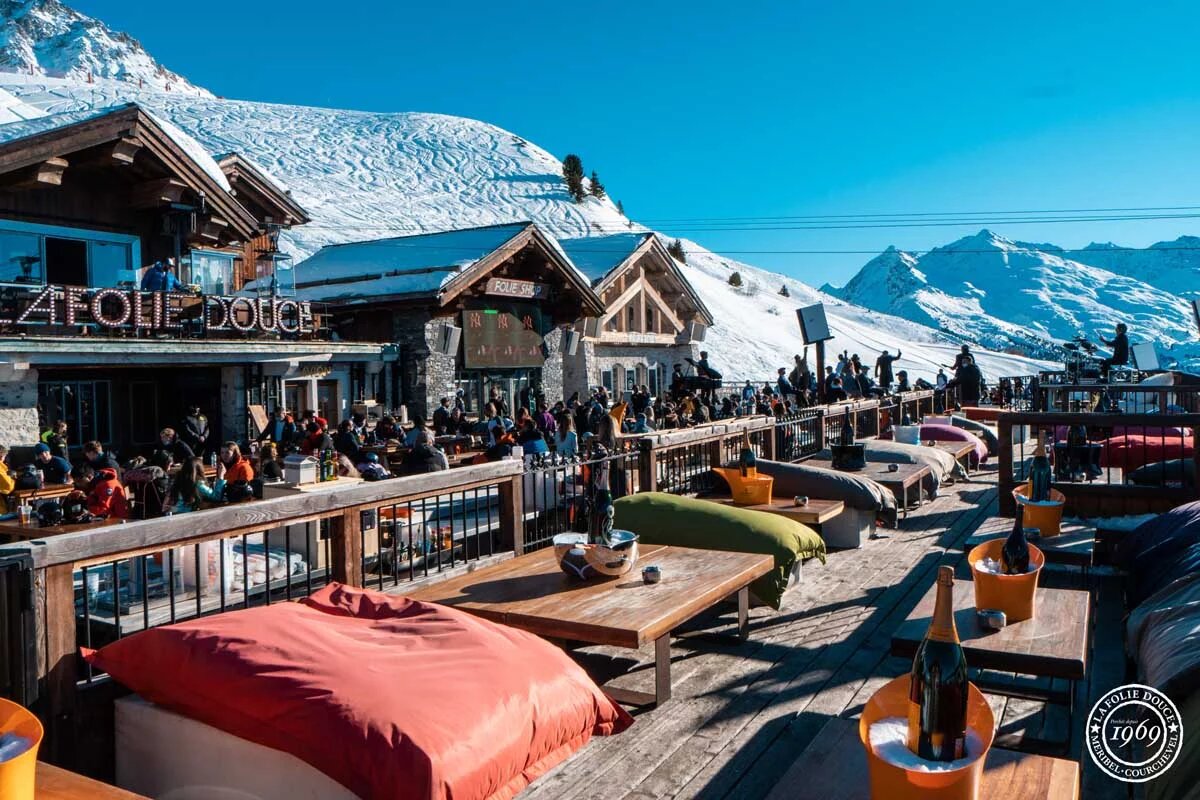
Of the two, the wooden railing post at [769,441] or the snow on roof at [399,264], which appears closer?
the wooden railing post at [769,441]

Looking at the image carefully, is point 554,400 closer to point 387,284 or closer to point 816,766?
point 387,284

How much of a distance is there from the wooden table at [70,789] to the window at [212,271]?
55.2 feet

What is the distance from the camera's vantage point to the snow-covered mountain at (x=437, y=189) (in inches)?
2036

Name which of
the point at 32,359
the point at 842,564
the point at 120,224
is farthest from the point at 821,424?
the point at 120,224

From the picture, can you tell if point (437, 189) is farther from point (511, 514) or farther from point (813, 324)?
point (511, 514)

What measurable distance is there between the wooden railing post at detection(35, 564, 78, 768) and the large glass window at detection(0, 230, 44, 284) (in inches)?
502

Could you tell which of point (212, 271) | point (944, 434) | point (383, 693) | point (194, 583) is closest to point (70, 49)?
point (212, 271)

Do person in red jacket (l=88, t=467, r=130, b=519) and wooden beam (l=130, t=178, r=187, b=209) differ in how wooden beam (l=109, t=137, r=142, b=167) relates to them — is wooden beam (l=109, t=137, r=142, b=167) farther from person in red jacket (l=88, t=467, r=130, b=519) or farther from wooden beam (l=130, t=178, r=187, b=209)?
person in red jacket (l=88, t=467, r=130, b=519)

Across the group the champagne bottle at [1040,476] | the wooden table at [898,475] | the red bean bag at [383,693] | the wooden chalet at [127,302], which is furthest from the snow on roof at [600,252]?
the red bean bag at [383,693]

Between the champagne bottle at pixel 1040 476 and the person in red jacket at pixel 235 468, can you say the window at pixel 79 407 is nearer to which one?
the person in red jacket at pixel 235 468

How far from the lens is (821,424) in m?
12.8

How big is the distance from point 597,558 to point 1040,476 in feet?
10.2

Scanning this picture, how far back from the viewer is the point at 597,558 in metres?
5.01

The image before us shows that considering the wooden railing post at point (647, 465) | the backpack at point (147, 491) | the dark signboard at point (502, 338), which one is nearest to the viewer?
the wooden railing post at point (647, 465)
